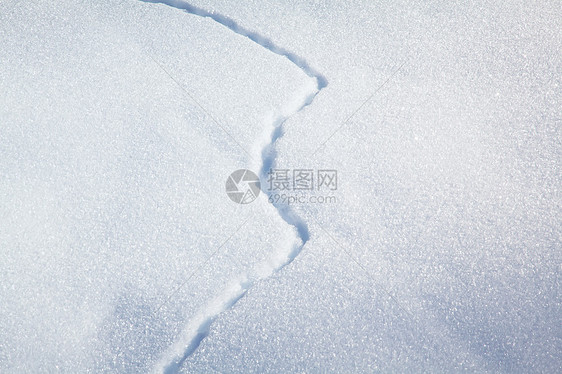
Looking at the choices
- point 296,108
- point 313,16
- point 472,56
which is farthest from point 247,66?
point 472,56

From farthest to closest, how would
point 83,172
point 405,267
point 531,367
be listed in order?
1. point 83,172
2. point 405,267
3. point 531,367

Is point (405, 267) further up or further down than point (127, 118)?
further up

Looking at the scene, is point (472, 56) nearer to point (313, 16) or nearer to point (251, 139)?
point (313, 16)

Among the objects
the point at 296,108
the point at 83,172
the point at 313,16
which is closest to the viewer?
the point at 83,172

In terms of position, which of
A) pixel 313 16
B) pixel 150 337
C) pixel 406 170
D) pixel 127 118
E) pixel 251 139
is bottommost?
pixel 150 337
